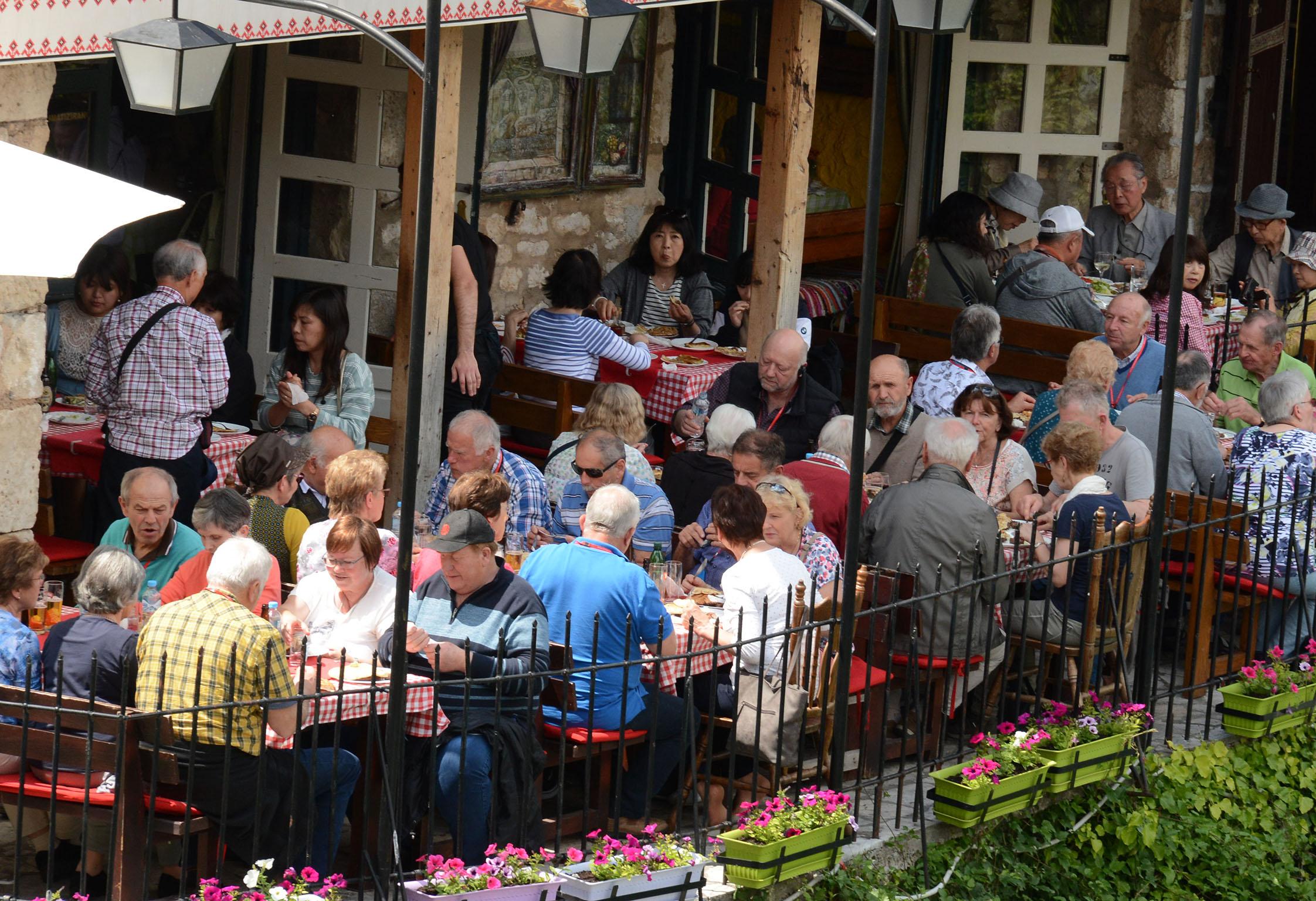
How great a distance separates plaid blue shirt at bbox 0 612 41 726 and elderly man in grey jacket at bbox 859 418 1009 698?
276cm

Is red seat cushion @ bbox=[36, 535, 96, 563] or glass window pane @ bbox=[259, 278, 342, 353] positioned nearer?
red seat cushion @ bbox=[36, 535, 96, 563]

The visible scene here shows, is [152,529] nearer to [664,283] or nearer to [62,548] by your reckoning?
[62,548]

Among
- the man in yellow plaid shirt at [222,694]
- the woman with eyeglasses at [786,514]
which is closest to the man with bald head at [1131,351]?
the woman with eyeglasses at [786,514]

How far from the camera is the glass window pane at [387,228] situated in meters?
10.0

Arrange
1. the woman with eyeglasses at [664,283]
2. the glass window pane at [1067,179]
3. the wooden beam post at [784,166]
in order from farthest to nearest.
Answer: the glass window pane at [1067,179]
the woman with eyeglasses at [664,283]
the wooden beam post at [784,166]

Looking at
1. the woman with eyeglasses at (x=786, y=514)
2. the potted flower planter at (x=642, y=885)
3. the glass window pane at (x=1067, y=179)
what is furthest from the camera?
the glass window pane at (x=1067, y=179)

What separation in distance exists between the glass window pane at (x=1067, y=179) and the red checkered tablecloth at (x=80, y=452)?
21.2 ft

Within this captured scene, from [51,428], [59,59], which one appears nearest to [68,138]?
[51,428]

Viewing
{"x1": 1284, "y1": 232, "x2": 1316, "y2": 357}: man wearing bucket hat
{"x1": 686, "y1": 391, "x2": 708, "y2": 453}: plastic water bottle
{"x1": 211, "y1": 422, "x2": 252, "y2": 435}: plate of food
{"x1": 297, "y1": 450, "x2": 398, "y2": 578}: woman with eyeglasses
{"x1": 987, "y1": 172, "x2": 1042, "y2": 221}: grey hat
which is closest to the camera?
{"x1": 297, "y1": 450, "x2": 398, "y2": 578}: woman with eyeglasses

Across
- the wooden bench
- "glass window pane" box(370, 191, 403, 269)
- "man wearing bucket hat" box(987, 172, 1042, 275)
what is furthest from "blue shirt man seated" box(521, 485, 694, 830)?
"man wearing bucket hat" box(987, 172, 1042, 275)

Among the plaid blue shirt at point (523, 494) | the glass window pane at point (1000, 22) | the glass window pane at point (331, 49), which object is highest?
the glass window pane at point (1000, 22)

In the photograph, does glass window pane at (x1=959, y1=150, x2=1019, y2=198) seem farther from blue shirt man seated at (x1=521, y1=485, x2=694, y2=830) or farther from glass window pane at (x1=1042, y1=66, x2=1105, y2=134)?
blue shirt man seated at (x1=521, y1=485, x2=694, y2=830)

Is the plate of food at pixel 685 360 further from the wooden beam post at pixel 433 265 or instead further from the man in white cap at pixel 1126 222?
the man in white cap at pixel 1126 222

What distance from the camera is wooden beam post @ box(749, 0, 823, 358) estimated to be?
8742 millimetres
